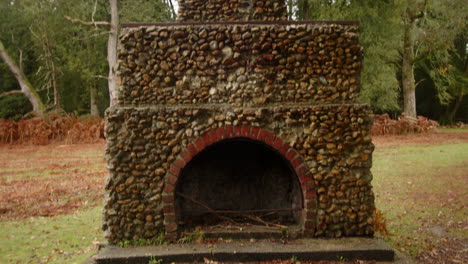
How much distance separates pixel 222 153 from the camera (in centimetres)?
710

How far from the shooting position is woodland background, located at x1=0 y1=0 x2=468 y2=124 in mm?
18266

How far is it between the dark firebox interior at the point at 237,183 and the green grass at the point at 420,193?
203 centimetres

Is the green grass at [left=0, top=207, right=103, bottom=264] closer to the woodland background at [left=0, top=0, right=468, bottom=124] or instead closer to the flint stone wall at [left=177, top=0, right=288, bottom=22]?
the flint stone wall at [left=177, top=0, right=288, bottom=22]

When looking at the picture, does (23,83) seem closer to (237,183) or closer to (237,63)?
(237,183)

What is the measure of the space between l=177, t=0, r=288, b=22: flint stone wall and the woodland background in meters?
10.7

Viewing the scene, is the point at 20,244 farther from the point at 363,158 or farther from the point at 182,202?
the point at 363,158

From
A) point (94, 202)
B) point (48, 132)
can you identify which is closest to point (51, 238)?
point (94, 202)

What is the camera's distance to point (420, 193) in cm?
1002

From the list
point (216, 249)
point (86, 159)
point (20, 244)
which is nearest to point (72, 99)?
point (86, 159)

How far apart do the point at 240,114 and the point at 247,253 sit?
6.51 ft

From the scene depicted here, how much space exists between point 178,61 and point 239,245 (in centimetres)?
289

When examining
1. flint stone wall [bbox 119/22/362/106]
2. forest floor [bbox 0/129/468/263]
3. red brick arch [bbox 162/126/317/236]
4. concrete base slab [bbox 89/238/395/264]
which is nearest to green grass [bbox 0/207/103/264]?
forest floor [bbox 0/129/468/263]

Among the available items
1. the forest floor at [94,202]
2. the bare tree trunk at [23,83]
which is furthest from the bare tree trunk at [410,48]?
the bare tree trunk at [23,83]

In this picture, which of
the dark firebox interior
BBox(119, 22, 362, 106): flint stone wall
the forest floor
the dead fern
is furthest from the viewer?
the dead fern
